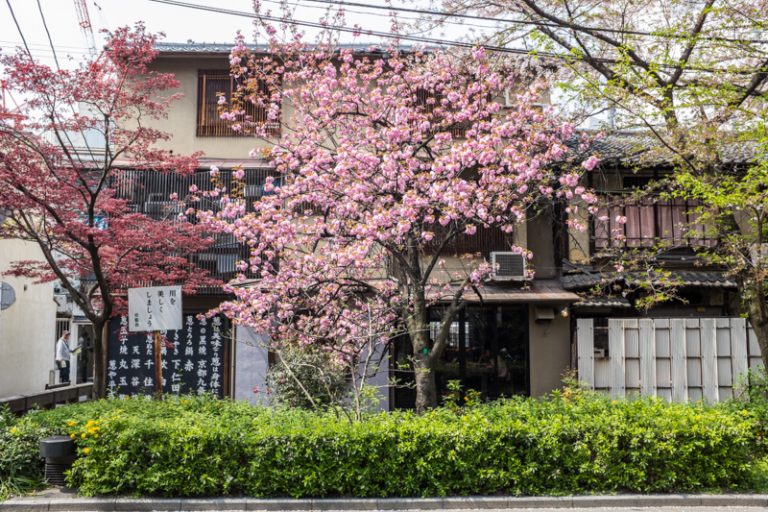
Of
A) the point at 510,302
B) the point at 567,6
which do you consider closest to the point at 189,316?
the point at 510,302

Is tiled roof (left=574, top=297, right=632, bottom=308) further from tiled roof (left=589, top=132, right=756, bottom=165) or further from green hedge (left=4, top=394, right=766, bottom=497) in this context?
green hedge (left=4, top=394, right=766, bottom=497)

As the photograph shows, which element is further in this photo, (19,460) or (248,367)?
(248,367)

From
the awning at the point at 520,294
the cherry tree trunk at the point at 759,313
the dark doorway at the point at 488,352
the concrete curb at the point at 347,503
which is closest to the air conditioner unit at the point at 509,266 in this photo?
the awning at the point at 520,294

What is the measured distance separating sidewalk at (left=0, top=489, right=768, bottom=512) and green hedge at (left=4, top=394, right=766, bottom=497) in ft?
0.56

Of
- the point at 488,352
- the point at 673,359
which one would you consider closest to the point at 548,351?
the point at 488,352

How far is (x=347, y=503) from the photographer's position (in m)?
9.07

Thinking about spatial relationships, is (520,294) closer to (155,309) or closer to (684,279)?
(684,279)

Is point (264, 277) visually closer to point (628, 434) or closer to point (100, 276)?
point (100, 276)

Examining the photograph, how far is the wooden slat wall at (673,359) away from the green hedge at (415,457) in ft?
19.6

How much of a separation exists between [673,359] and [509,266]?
174 inches

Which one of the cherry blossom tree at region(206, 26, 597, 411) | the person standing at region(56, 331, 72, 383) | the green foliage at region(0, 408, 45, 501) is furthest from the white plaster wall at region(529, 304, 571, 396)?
the person standing at region(56, 331, 72, 383)

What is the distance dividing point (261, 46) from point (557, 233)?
9446 millimetres

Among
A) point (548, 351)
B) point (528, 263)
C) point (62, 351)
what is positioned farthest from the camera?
point (62, 351)

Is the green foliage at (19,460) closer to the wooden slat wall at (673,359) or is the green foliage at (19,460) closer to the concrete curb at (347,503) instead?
the concrete curb at (347,503)
